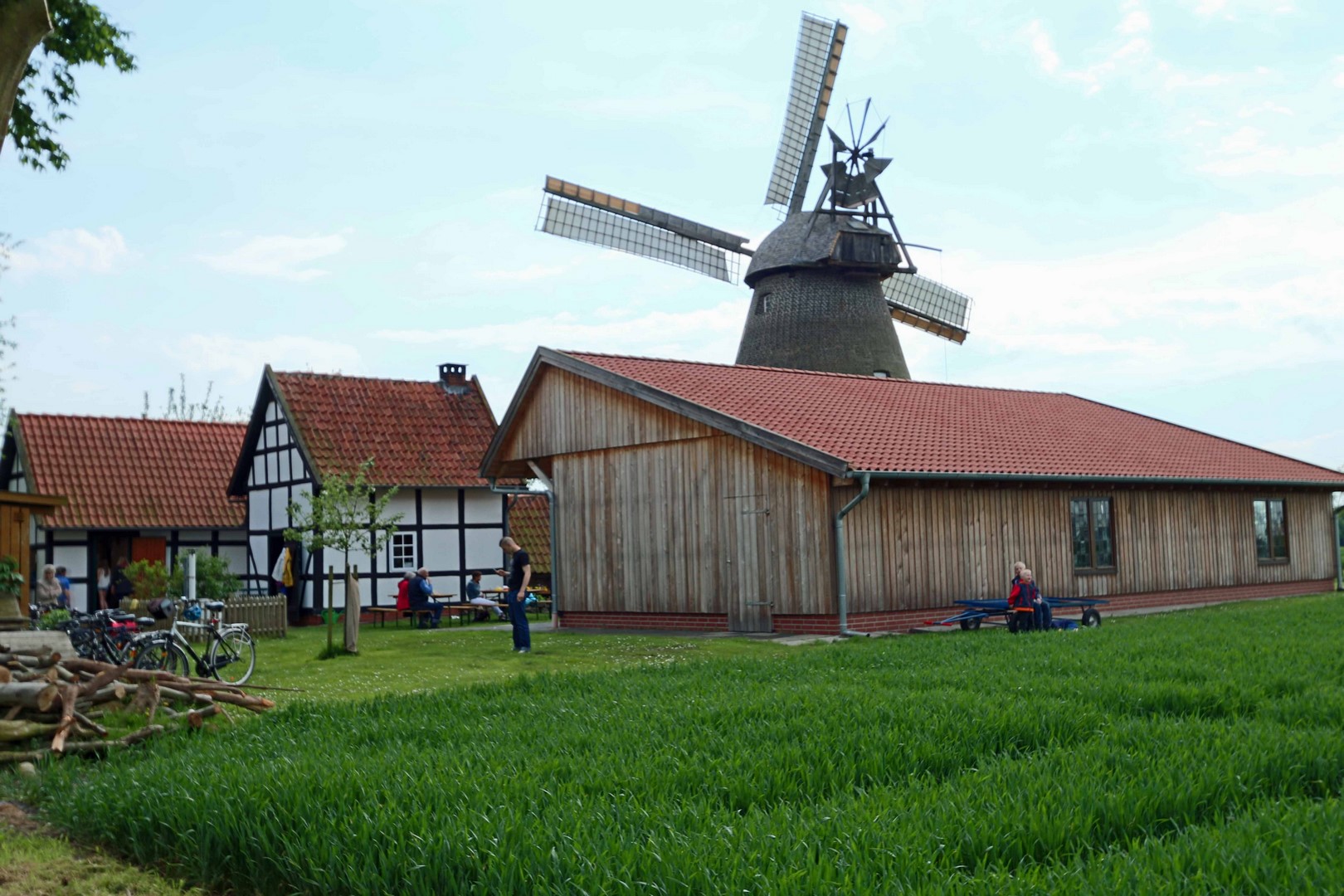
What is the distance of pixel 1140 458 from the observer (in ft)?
83.9

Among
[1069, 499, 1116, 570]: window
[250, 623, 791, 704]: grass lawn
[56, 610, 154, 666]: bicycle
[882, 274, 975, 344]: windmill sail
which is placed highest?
[882, 274, 975, 344]: windmill sail

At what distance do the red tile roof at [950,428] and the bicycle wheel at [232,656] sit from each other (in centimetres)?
822

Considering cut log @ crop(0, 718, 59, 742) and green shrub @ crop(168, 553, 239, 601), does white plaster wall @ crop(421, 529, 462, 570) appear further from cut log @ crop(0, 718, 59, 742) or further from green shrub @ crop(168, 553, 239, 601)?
cut log @ crop(0, 718, 59, 742)

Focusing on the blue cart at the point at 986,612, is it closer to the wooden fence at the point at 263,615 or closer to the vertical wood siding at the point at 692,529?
the vertical wood siding at the point at 692,529

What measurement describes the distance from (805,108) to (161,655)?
93.5 feet

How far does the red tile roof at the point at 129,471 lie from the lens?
2955cm

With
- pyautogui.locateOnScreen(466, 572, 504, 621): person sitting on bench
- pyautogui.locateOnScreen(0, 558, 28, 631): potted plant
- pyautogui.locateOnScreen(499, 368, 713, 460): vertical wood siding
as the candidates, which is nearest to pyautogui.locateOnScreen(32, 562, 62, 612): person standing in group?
pyautogui.locateOnScreen(0, 558, 28, 631): potted plant

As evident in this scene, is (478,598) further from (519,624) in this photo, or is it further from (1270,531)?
(1270,531)

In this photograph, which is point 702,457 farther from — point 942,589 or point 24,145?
point 24,145

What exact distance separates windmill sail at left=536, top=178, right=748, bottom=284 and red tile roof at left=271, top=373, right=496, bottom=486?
6.39 m

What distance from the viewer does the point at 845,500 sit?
18812 millimetres

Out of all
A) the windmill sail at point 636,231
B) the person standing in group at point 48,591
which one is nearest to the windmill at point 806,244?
the windmill sail at point 636,231

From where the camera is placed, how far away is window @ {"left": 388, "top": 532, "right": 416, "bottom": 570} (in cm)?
2889

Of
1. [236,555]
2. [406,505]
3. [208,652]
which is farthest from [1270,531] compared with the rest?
[236,555]
